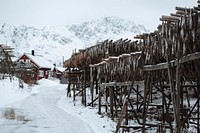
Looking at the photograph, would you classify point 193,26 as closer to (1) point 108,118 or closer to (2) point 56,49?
(1) point 108,118

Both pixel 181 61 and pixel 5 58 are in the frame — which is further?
pixel 5 58

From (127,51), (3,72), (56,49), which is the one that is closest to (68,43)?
(56,49)

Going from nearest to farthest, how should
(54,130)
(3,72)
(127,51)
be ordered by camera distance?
(54,130) → (127,51) → (3,72)

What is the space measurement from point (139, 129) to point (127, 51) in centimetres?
690

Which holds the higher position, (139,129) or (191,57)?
(191,57)

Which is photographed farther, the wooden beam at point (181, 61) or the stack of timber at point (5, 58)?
the stack of timber at point (5, 58)

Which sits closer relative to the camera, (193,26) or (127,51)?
(193,26)

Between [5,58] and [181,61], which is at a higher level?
[5,58]

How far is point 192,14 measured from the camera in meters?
6.19

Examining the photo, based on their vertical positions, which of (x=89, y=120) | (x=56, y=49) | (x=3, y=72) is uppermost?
(x=56, y=49)

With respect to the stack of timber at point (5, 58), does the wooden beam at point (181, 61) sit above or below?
below

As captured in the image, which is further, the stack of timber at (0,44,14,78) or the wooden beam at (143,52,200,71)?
the stack of timber at (0,44,14,78)

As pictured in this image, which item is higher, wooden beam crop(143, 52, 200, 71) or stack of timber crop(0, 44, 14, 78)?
stack of timber crop(0, 44, 14, 78)

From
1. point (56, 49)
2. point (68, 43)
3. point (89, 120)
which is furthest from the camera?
point (68, 43)
